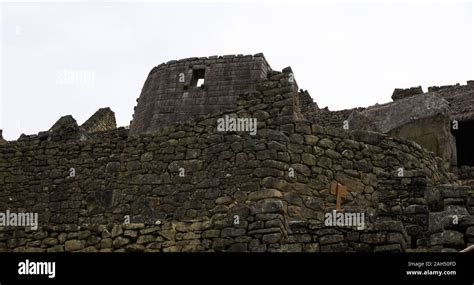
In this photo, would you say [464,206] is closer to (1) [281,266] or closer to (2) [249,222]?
(2) [249,222]

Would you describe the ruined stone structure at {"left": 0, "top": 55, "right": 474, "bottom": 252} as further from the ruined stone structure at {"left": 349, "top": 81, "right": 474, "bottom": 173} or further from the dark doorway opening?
the dark doorway opening

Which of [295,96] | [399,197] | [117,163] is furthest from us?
[117,163]

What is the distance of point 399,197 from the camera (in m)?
14.6

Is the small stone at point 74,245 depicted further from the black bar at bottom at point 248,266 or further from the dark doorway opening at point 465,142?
the dark doorway opening at point 465,142

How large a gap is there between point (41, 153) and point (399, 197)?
278 inches

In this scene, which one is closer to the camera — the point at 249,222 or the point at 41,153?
the point at 249,222

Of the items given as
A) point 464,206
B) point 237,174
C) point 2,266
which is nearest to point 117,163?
point 237,174

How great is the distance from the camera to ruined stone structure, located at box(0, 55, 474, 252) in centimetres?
1148

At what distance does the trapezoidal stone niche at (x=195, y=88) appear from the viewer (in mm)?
20359

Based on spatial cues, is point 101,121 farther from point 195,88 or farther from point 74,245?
point 74,245

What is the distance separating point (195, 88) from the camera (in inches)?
822

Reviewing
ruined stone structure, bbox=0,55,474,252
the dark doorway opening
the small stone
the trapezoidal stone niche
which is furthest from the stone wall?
the small stone

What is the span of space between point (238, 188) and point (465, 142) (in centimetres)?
779

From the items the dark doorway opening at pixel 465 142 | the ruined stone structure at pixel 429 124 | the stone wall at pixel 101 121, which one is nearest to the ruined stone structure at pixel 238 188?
the ruined stone structure at pixel 429 124
